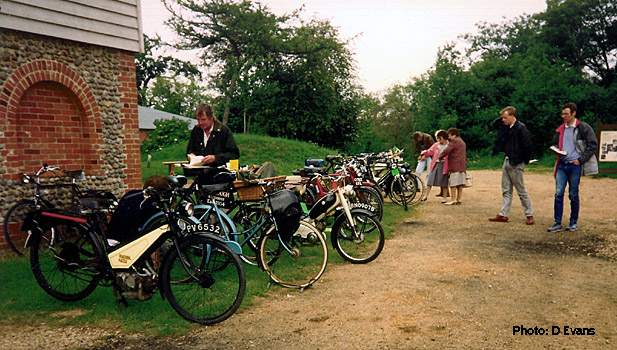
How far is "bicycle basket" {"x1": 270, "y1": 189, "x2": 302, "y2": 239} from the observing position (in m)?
5.12

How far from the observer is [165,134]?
94.1 ft

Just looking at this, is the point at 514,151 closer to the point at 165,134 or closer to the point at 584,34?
the point at 165,134

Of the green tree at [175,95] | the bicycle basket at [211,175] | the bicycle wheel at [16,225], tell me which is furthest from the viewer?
the green tree at [175,95]

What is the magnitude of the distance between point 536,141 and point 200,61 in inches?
771

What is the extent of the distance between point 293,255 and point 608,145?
55.7 ft

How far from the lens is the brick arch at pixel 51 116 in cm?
660

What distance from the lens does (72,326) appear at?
4.18 m

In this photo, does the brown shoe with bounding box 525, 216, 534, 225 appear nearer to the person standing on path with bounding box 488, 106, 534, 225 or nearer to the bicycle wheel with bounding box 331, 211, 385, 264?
the person standing on path with bounding box 488, 106, 534, 225

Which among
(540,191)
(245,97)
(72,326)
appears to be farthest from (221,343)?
(245,97)

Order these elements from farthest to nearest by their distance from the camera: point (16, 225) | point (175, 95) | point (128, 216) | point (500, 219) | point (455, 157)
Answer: point (175, 95) → point (455, 157) → point (500, 219) → point (16, 225) → point (128, 216)

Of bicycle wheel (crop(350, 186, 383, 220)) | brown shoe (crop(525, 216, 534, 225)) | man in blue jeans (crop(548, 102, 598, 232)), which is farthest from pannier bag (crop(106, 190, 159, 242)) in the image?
brown shoe (crop(525, 216, 534, 225))

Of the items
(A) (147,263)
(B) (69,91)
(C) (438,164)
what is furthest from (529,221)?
(B) (69,91)

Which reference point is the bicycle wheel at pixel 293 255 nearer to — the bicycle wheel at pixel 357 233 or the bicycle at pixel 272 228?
the bicycle at pixel 272 228

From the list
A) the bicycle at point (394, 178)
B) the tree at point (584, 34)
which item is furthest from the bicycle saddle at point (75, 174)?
the tree at point (584, 34)
